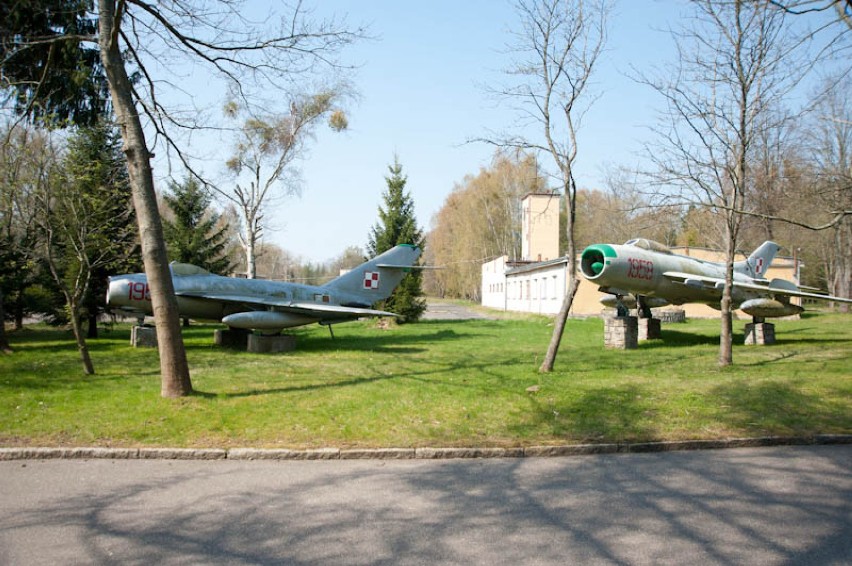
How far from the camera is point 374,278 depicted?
2150 centimetres

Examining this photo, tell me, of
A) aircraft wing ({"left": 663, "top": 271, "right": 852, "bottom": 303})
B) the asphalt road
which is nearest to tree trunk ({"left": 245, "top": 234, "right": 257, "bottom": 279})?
aircraft wing ({"left": 663, "top": 271, "right": 852, "bottom": 303})

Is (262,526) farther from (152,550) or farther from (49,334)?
(49,334)

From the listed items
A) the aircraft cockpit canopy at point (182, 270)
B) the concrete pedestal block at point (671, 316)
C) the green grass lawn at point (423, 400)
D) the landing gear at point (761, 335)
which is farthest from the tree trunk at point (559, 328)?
the concrete pedestal block at point (671, 316)

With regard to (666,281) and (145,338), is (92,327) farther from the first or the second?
(666,281)

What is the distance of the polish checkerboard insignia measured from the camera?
21.3 metres

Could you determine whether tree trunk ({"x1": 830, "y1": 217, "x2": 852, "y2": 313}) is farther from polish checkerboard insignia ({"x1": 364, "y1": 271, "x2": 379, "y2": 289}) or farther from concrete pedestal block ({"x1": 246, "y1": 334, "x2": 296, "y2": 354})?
concrete pedestal block ({"x1": 246, "y1": 334, "x2": 296, "y2": 354})

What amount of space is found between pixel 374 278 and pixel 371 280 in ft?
0.48

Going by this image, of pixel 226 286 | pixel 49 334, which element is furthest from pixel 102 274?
pixel 226 286

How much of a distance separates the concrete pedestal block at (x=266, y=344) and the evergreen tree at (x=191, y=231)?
43.9ft

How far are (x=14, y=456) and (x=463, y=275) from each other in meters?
64.5

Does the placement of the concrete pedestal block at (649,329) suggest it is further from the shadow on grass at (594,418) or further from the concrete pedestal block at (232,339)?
the concrete pedestal block at (232,339)

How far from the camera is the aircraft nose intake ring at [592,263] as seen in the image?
16438 millimetres

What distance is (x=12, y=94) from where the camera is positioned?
11.2 m

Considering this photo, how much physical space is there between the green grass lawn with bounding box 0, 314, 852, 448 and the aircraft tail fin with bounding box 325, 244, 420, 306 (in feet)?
19.8
